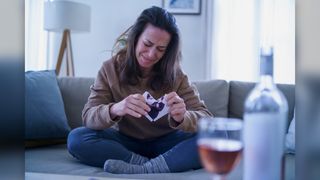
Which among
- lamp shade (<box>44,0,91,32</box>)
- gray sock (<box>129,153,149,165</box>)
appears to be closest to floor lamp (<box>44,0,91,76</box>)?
lamp shade (<box>44,0,91,32</box>)

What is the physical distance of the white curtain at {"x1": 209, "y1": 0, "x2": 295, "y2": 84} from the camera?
2.59 ft

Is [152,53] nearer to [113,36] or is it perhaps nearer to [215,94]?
[113,36]

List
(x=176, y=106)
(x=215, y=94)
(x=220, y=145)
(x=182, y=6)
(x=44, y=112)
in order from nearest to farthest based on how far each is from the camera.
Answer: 1. (x=220, y=145)
2. (x=176, y=106)
3. (x=182, y=6)
4. (x=44, y=112)
5. (x=215, y=94)

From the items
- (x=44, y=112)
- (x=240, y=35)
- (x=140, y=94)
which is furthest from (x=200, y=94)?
(x=44, y=112)

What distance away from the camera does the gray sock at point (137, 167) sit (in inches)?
31.2

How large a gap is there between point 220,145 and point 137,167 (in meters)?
0.49

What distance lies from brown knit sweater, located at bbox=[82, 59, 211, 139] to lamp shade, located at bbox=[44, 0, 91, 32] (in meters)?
0.18

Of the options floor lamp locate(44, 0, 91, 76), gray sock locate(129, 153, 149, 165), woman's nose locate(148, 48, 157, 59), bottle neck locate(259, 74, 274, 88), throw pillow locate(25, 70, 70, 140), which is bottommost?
gray sock locate(129, 153, 149, 165)

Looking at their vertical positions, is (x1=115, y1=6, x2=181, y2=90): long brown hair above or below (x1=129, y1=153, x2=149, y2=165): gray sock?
above

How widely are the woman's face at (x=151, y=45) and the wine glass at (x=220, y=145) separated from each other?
1.85 ft

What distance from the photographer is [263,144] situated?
41 centimetres

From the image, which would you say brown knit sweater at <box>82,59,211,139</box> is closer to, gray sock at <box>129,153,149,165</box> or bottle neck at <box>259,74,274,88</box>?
gray sock at <box>129,153,149,165</box>

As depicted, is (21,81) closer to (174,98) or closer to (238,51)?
(174,98)

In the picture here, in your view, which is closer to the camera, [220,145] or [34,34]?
[220,145]
